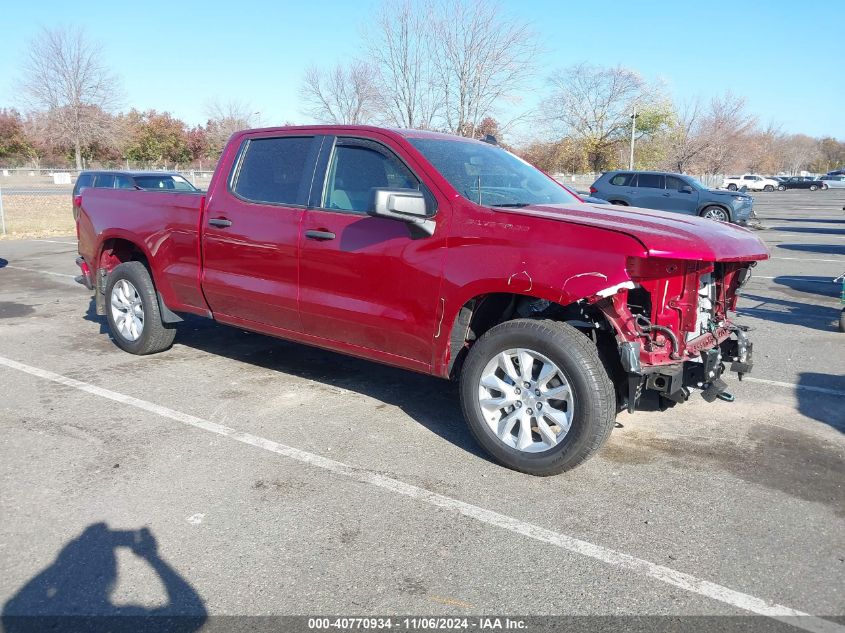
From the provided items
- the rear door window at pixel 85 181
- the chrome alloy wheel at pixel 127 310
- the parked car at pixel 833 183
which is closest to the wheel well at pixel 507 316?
the chrome alloy wheel at pixel 127 310

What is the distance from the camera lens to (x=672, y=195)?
822 inches

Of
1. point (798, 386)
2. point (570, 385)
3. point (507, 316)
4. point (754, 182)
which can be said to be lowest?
point (798, 386)

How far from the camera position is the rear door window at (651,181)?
20984mm

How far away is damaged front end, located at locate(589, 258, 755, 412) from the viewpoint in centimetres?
369

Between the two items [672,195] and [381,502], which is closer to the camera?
[381,502]

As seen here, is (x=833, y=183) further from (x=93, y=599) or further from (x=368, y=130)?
(x=93, y=599)

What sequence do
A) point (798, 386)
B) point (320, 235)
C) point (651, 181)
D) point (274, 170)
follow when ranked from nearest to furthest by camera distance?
point (320, 235), point (274, 170), point (798, 386), point (651, 181)

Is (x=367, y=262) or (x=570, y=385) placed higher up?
(x=367, y=262)

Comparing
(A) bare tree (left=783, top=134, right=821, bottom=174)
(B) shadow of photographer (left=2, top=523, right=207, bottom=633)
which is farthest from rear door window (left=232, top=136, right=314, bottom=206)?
(A) bare tree (left=783, top=134, right=821, bottom=174)

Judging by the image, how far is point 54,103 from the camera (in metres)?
43.8

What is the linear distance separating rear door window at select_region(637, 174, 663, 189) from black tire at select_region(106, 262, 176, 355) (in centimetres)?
1762

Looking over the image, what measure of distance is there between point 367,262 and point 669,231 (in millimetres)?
1824

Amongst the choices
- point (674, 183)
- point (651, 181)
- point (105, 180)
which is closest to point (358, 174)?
point (105, 180)

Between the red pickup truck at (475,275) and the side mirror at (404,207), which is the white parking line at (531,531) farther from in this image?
the side mirror at (404,207)
